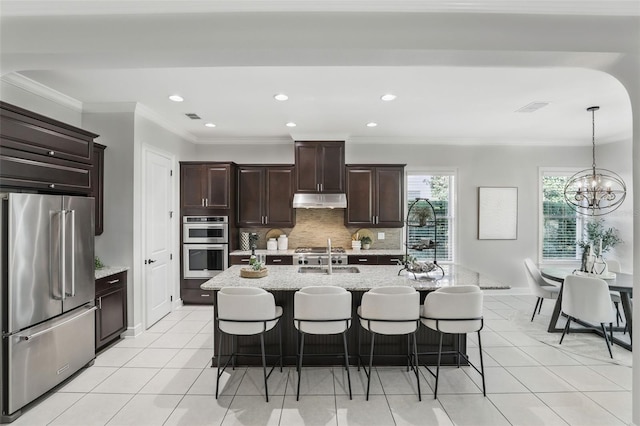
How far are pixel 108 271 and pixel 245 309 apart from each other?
205 centimetres

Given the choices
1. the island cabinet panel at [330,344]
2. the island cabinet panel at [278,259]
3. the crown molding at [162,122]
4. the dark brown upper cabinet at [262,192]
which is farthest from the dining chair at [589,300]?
the crown molding at [162,122]

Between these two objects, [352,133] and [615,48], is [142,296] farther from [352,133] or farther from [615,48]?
[615,48]

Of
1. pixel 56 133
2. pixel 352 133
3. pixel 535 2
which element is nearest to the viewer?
pixel 535 2

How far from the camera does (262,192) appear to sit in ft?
18.2

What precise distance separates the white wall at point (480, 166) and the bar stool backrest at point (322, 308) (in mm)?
3581

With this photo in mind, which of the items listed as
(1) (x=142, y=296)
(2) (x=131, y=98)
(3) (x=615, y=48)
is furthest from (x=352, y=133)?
(1) (x=142, y=296)

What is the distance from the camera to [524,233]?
593 cm

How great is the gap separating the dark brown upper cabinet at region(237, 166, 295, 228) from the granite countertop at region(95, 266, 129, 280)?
80.3 inches

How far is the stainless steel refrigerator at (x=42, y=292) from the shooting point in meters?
2.33

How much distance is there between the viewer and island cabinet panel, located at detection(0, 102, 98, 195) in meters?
2.42

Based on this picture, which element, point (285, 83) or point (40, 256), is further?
point (285, 83)

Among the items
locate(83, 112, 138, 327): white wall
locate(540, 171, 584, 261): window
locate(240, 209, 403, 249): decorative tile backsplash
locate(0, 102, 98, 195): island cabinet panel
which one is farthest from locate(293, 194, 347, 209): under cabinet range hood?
locate(540, 171, 584, 261): window

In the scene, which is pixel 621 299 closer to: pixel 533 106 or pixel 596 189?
pixel 596 189

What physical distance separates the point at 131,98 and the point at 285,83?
1944 millimetres
